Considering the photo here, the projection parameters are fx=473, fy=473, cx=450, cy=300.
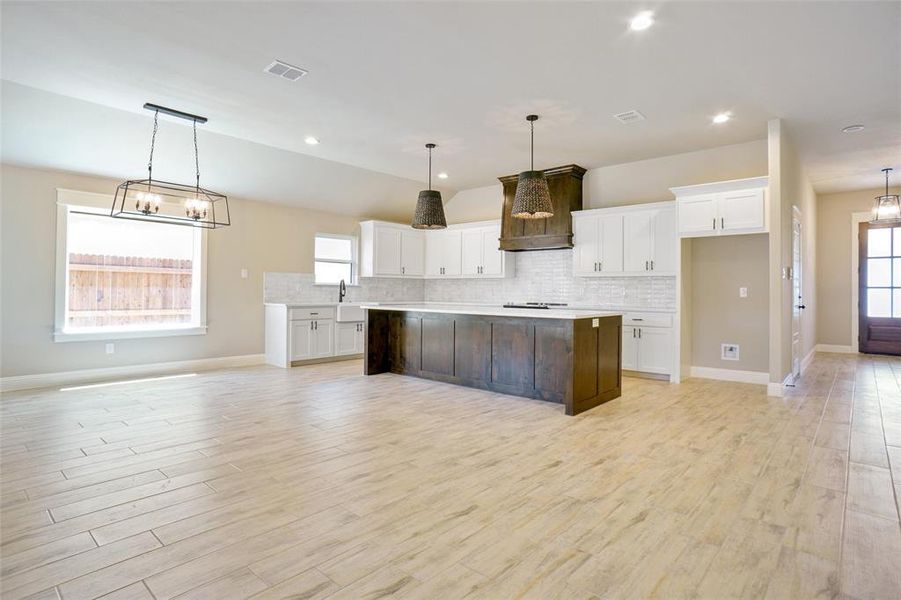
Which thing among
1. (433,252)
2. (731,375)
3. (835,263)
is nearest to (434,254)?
(433,252)

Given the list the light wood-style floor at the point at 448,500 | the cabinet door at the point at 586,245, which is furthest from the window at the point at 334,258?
the cabinet door at the point at 586,245

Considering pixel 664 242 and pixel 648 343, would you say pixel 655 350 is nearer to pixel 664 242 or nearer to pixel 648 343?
pixel 648 343

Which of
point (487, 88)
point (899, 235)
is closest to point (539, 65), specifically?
point (487, 88)

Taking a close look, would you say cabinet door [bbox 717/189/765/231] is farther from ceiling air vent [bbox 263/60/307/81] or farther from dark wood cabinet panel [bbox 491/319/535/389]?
ceiling air vent [bbox 263/60/307/81]

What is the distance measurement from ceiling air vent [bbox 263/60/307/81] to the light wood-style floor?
9.65ft

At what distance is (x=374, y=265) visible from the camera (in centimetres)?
834

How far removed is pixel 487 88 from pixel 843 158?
5351 mm

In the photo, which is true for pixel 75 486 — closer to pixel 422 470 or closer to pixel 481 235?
pixel 422 470

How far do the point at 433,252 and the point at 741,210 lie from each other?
5146 mm

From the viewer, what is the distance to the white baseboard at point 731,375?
589cm

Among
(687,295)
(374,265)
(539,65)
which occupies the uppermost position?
(539,65)

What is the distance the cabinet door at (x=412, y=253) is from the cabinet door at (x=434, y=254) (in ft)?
0.28

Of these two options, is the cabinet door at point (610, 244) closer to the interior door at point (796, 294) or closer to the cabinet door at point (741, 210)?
the cabinet door at point (741, 210)

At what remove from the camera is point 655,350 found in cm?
611
